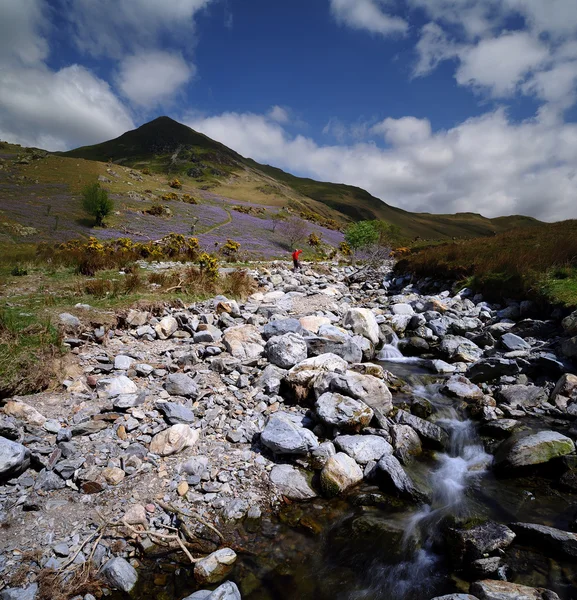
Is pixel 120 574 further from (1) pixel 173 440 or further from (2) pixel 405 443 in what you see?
(2) pixel 405 443

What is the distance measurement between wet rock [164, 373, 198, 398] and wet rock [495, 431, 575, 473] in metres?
6.11

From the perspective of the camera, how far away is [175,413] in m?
5.79

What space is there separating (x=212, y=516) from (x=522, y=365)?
942 centimetres

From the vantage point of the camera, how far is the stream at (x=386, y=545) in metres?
3.77

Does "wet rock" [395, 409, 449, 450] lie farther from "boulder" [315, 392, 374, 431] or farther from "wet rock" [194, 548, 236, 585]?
"wet rock" [194, 548, 236, 585]

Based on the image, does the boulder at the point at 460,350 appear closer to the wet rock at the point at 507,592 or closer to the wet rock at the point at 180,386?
the wet rock at the point at 507,592

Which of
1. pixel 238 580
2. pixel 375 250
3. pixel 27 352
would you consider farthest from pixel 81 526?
pixel 375 250

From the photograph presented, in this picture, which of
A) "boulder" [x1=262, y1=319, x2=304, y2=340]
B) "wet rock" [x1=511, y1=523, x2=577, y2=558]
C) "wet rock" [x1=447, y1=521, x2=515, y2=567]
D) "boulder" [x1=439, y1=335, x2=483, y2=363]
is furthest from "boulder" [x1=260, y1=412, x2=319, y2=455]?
"boulder" [x1=439, y1=335, x2=483, y2=363]

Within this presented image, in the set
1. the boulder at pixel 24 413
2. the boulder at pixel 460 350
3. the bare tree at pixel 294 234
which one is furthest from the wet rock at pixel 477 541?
the bare tree at pixel 294 234

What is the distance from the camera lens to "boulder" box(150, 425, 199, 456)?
5164 mm

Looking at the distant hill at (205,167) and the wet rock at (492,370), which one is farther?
the distant hill at (205,167)

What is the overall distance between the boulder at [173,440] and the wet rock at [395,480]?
10.7ft

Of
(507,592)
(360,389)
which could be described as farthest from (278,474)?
(507,592)

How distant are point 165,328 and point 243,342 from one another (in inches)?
92.8
